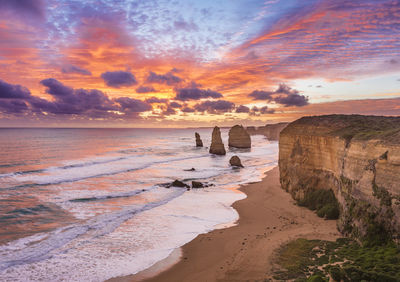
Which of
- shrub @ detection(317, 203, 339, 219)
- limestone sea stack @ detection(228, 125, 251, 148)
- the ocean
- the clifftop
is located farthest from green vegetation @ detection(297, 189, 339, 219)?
limestone sea stack @ detection(228, 125, 251, 148)

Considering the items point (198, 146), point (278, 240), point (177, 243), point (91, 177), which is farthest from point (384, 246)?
point (198, 146)

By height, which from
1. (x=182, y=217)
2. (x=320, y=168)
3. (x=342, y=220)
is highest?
(x=320, y=168)

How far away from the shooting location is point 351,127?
729 inches

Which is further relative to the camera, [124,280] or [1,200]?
[1,200]

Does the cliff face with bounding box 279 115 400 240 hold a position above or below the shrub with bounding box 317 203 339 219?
above

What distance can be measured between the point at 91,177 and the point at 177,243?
27.1m

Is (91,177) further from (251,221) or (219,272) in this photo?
(219,272)

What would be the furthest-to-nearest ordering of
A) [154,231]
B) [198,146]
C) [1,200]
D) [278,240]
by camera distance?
[198,146], [1,200], [154,231], [278,240]

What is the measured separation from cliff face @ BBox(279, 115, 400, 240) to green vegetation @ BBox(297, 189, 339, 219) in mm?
498

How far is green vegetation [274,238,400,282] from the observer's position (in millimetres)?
9289

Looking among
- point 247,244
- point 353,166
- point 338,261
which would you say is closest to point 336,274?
point 338,261

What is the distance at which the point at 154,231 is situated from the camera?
58.9 ft

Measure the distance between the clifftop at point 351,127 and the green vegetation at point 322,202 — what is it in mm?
4752

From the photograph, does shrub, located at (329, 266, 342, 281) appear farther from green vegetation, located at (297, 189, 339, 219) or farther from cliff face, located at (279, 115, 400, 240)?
green vegetation, located at (297, 189, 339, 219)
